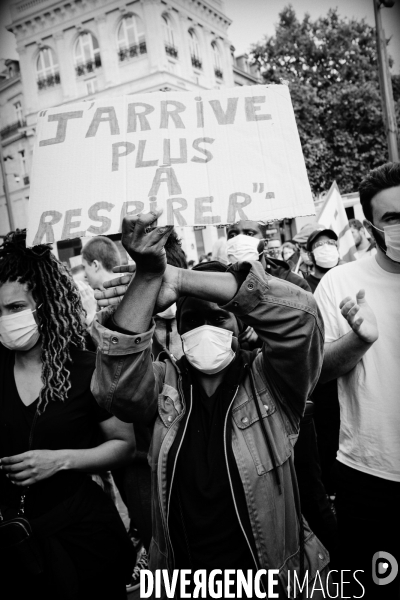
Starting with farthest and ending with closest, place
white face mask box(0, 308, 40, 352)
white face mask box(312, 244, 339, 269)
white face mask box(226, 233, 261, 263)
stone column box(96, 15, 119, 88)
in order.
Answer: stone column box(96, 15, 119, 88) < white face mask box(312, 244, 339, 269) < white face mask box(226, 233, 261, 263) < white face mask box(0, 308, 40, 352)

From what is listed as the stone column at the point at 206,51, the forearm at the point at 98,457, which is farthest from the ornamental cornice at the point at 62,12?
the forearm at the point at 98,457

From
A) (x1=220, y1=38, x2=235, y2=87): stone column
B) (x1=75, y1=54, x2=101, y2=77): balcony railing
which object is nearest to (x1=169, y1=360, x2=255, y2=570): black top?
(x1=75, y1=54, x2=101, y2=77): balcony railing

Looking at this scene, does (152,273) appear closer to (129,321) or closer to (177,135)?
(129,321)

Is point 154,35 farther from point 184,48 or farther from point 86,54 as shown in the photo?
point 86,54

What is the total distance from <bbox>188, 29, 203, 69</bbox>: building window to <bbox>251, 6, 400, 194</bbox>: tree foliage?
9.34 ft

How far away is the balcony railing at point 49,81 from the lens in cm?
2389

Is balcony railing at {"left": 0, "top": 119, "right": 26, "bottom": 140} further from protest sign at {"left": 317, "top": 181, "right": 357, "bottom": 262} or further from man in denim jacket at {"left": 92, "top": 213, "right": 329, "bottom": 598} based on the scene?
man in denim jacket at {"left": 92, "top": 213, "right": 329, "bottom": 598}

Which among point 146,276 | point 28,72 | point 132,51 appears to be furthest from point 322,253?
point 28,72

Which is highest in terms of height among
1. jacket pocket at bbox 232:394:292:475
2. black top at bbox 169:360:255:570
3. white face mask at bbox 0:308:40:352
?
white face mask at bbox 0:308:40:352

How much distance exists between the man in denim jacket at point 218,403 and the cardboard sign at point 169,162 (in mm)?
346

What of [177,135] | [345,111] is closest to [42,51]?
[345,111]

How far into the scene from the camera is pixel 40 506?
1.96 metres

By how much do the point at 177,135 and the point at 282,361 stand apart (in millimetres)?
981

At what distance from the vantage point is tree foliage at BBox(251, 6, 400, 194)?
2031cm
